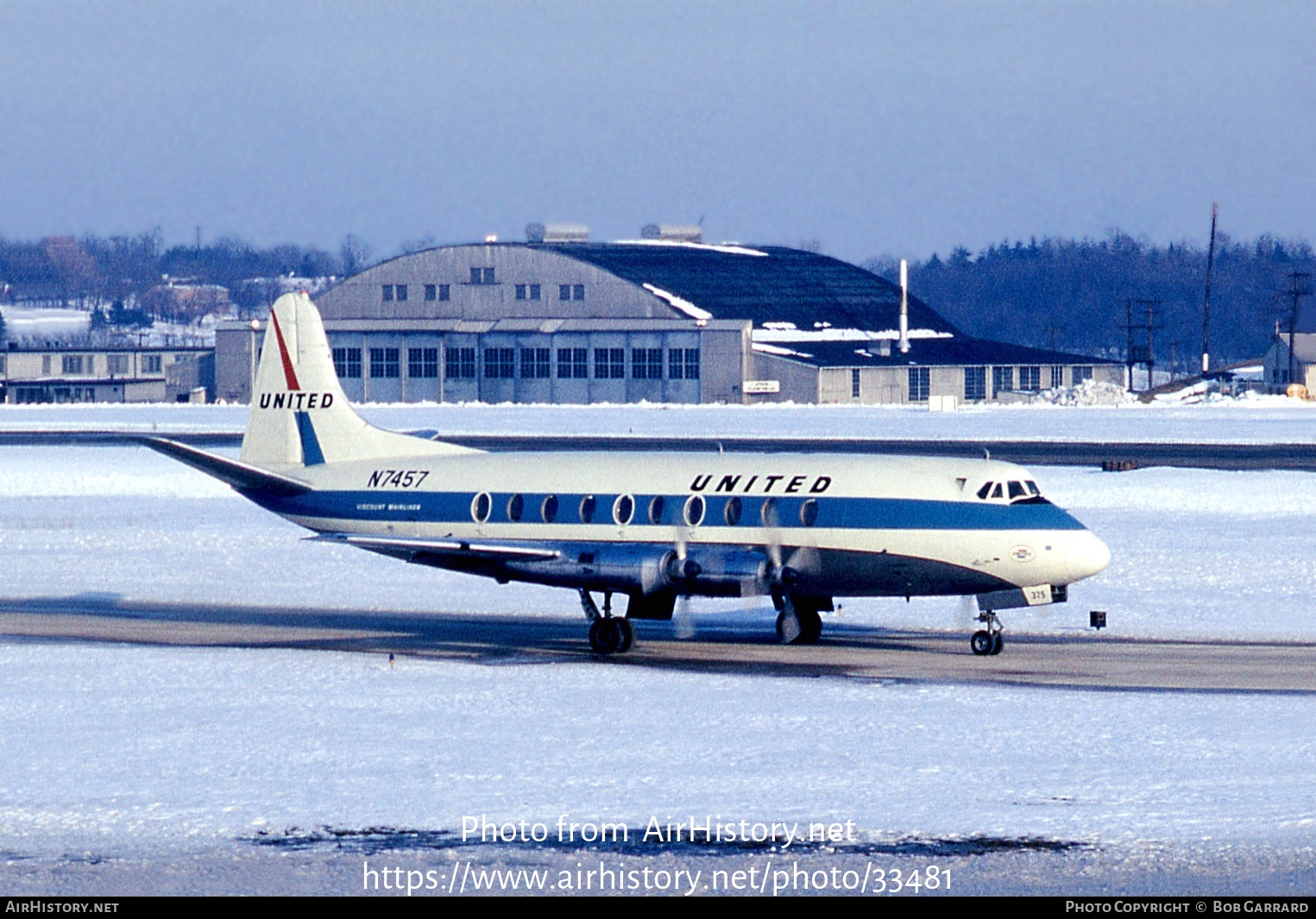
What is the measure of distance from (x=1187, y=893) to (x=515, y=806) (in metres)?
7.22

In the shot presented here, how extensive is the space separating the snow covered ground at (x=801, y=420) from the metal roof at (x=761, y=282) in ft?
53.1

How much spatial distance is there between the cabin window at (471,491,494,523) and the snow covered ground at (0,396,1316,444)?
56.8 meters

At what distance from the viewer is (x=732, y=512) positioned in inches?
1256

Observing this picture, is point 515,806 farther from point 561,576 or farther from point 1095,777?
point 561,576

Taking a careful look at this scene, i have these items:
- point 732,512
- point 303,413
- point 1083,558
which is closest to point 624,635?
point 732,512

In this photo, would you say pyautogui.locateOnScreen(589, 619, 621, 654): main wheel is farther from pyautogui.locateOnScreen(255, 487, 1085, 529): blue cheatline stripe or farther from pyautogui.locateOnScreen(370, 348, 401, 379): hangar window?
pyautogui.locateOnScreen(370, 348, 401, 379): hangar window

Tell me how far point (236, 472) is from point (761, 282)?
390 ft

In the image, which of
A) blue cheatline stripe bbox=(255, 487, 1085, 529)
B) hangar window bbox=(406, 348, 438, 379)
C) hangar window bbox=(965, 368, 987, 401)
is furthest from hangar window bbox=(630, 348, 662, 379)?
blue cheatline stripe bbox=(255, 487, 1085, 529)

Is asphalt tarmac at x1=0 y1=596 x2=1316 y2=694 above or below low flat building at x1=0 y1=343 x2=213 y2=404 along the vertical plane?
below

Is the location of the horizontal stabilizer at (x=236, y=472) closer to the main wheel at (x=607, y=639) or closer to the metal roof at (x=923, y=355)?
the main wheel at (x=607, y=639)

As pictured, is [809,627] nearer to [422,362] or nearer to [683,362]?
[683,362]

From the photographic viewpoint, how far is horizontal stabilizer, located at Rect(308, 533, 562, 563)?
32.4 m

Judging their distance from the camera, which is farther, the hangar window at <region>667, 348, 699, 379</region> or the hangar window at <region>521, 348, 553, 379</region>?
the hangar window at <region>521, 348, 553, 379</region>
